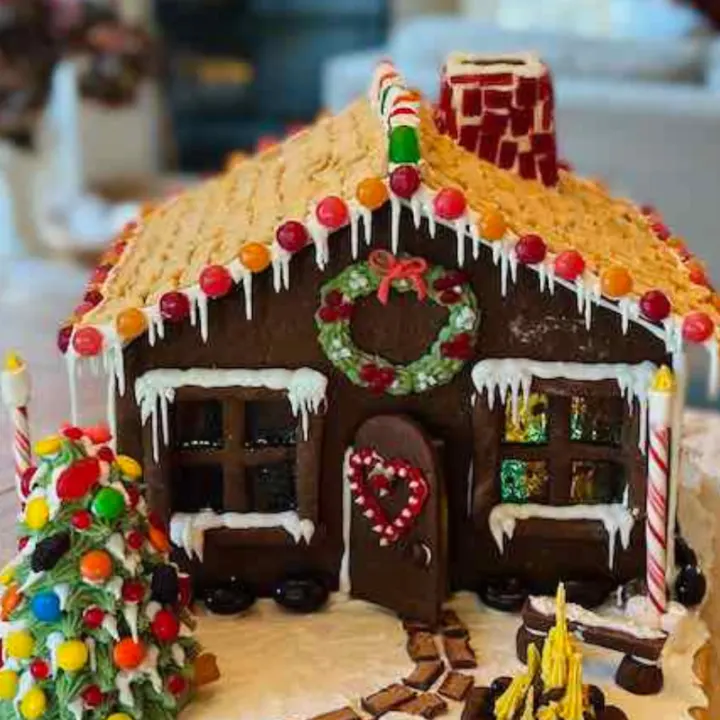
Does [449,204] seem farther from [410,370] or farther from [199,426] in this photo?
[199,426]

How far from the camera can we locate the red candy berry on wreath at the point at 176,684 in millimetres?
1727

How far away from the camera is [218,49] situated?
7660 mm

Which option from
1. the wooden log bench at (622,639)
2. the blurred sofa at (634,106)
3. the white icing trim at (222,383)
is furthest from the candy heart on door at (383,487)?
the blurred sofa at (634,106)

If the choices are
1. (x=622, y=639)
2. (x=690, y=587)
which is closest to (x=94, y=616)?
(x=622, y=639)

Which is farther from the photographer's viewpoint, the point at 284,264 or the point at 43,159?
the point at 43,159

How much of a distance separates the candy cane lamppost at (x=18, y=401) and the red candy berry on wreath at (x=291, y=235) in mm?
367

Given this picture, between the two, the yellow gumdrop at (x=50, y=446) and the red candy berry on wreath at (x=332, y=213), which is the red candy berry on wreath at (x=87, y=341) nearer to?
the yellow gumdrop at (x=50, y=446)

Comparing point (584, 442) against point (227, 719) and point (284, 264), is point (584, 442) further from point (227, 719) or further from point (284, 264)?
point (227, 719)

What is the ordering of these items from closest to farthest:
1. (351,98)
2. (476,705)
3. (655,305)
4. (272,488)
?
(476,705) → (655,305) → (272,488) → (351,98)

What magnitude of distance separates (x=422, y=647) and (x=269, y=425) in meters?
0.37

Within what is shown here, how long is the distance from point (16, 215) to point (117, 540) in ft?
11.4

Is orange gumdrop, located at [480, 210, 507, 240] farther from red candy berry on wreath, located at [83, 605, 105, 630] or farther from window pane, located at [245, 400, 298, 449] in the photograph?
red candy berry on wreath, located at [83, 605, 105, 630]

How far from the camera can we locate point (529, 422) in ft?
6.64

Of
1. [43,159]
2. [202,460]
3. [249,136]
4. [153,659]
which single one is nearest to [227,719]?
[153,659]
